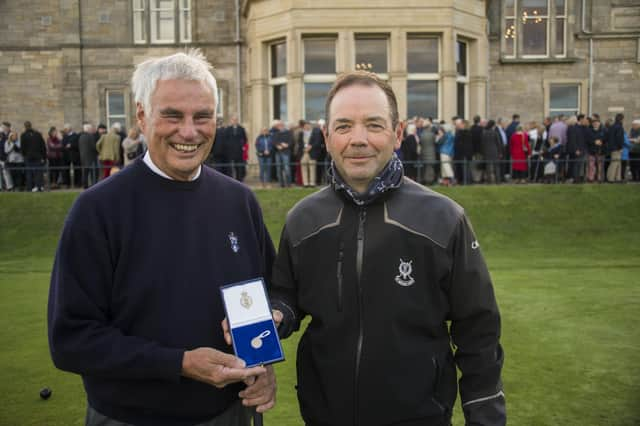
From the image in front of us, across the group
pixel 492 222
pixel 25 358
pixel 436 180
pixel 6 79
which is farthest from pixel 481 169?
pixel 6 79

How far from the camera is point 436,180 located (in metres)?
18.1

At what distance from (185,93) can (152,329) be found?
1.05 meters

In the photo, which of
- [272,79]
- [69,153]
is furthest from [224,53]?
[69,153]

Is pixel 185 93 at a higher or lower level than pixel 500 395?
higher

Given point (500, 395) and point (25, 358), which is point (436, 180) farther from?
point (500, 395)

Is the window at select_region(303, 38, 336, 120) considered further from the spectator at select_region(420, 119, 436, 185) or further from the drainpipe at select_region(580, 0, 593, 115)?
Result: the drainpipe at select_region(580, 0, 593, 115)

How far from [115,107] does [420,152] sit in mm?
13519

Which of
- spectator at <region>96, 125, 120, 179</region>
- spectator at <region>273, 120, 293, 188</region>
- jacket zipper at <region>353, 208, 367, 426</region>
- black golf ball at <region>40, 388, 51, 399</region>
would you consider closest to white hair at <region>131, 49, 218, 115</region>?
jacket zipper at <region>353, 208, 367, 426</region>

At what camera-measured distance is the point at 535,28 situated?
975 inches

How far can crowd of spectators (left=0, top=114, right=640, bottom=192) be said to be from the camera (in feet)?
57.1

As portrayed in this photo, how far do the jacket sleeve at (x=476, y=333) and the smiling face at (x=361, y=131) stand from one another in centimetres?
48

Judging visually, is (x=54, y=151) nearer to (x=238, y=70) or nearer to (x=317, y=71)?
(x=238, y=70)

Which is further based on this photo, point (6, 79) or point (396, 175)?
point (6, 79)

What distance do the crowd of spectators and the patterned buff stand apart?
550 inches
